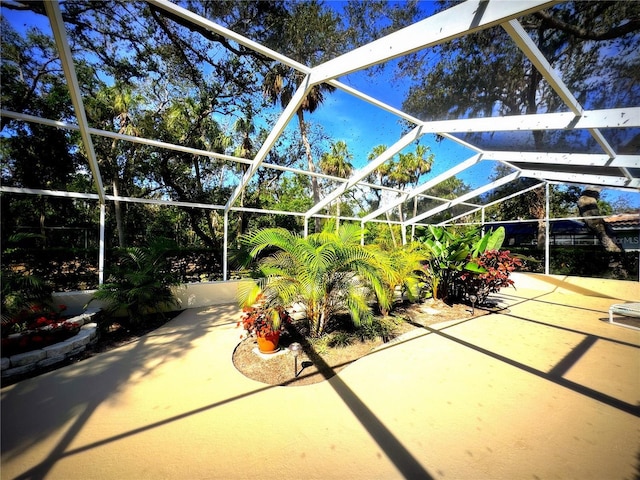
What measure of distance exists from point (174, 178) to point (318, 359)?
31.7 ft

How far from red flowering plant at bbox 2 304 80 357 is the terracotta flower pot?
9.25ft

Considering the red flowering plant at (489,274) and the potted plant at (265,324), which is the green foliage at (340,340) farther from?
the red flowering plant at (489,274)

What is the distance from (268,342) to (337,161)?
11.8 m

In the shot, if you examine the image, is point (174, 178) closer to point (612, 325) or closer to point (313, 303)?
point (313, 303)

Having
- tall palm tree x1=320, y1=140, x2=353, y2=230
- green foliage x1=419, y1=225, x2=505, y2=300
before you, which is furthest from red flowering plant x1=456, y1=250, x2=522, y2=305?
tall palm tree x1=320, y1=140, x2=353, y2=230

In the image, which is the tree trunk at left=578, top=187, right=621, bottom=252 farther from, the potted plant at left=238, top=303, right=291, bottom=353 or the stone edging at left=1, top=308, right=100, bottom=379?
the stone edging at left=1, top=308, right=100, bottom=379

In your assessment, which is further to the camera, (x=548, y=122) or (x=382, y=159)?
(x=382, y=159)

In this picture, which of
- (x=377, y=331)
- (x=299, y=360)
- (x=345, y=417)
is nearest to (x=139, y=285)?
(x=299, y=360)

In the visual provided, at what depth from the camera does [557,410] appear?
238 cm

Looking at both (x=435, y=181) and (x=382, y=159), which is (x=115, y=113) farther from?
(x=435, y=181)

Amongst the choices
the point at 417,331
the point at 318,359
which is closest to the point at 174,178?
the point at 318,359

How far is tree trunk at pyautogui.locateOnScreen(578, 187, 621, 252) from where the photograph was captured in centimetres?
872

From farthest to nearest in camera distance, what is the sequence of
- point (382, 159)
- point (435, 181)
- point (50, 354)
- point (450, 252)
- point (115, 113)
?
point (115, 113) → point (435, 181) → point (450, 252) → point (382, 159) → point (50, 354)

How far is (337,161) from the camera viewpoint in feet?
44.5
